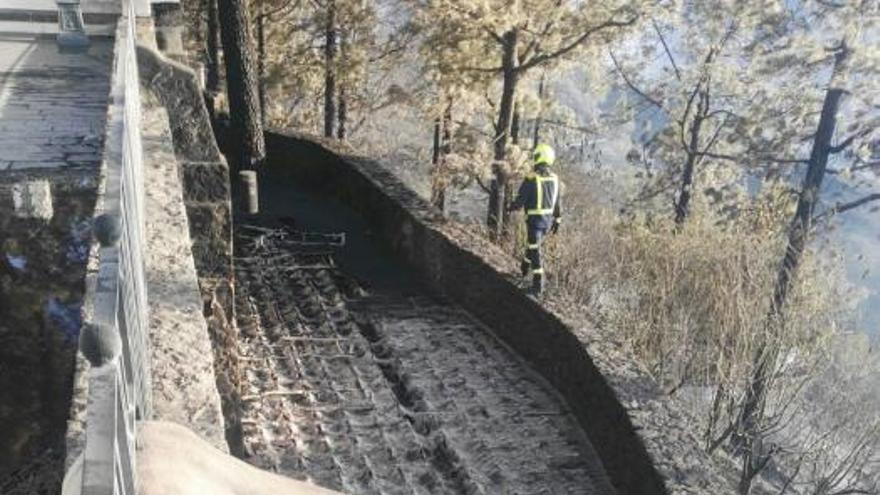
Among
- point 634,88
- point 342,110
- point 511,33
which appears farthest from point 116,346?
point 634,88

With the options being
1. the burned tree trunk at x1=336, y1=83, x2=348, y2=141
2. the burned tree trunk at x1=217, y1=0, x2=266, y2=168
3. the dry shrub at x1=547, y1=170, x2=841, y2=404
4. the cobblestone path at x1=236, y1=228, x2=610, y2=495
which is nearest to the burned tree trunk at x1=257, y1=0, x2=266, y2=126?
the burned tree trunk at x1=336, y1=83, x2=348, y2=141

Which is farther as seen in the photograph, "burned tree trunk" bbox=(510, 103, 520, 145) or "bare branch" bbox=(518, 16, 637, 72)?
"burned tree trunk" bbox=(510, 103, 520, 145)

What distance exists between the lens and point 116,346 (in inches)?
84.4

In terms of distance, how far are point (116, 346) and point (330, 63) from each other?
2387cm

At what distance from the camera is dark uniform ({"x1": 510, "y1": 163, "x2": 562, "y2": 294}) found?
9.66 m

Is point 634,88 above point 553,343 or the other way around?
above

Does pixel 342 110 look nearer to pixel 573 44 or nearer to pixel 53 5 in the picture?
pixel 573 44

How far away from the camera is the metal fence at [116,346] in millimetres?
1980

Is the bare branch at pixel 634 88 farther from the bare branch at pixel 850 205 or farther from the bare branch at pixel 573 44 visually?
the bare branch at pixel 850 205

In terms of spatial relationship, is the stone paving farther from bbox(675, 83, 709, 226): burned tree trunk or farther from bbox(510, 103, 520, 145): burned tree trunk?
bbox(675, 83, 709, 226): burned tree trunk

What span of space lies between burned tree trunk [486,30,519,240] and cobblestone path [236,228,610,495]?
796 centimetres

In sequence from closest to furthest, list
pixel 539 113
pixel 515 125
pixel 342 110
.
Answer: pixel 539 113 → pixel 515 125 → pixel 342 110

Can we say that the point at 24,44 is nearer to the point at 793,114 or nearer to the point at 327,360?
the point at 327,360

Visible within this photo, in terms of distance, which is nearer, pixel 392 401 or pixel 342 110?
pixel 392 401
